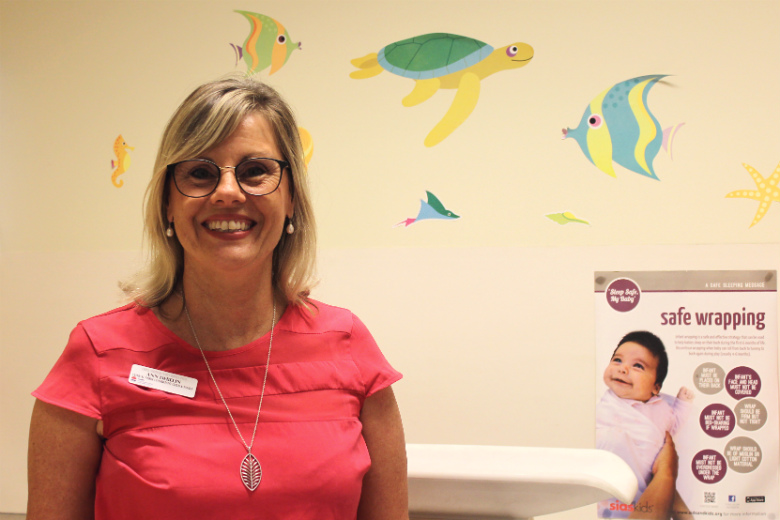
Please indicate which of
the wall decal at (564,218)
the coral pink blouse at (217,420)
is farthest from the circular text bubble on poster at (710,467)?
the coral pink blouse at (217,420)

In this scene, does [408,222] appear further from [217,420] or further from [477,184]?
[217,420]

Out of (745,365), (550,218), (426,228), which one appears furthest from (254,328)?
(745,365)

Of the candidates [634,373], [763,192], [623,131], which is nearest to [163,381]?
[634,373]

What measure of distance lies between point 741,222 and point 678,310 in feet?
1.34

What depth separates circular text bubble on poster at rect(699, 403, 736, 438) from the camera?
2.29 metres

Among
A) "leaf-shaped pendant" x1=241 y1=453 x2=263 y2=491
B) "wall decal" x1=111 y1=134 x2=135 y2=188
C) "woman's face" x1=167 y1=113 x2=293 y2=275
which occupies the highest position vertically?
"wall decal" x1=111 y1=134 x2=135 y2=188

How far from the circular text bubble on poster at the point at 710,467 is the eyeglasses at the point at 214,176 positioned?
2.00m

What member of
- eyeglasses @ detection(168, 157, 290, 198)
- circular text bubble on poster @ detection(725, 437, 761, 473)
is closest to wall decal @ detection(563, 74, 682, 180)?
circular text bubble on poster @ detection(725, 437, 761, 473)

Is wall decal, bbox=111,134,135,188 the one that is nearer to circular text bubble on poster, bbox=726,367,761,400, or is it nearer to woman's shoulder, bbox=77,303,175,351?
woman's shoulder, bbox=77,303,175,351

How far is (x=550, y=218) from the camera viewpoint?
2.40 meters

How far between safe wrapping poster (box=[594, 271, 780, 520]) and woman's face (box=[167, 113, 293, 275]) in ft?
5.44

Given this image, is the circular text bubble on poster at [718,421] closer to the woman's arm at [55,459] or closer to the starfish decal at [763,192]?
the starfish decal at [763,192]

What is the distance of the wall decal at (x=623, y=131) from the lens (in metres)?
2.36

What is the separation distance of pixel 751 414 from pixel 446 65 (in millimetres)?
1757
